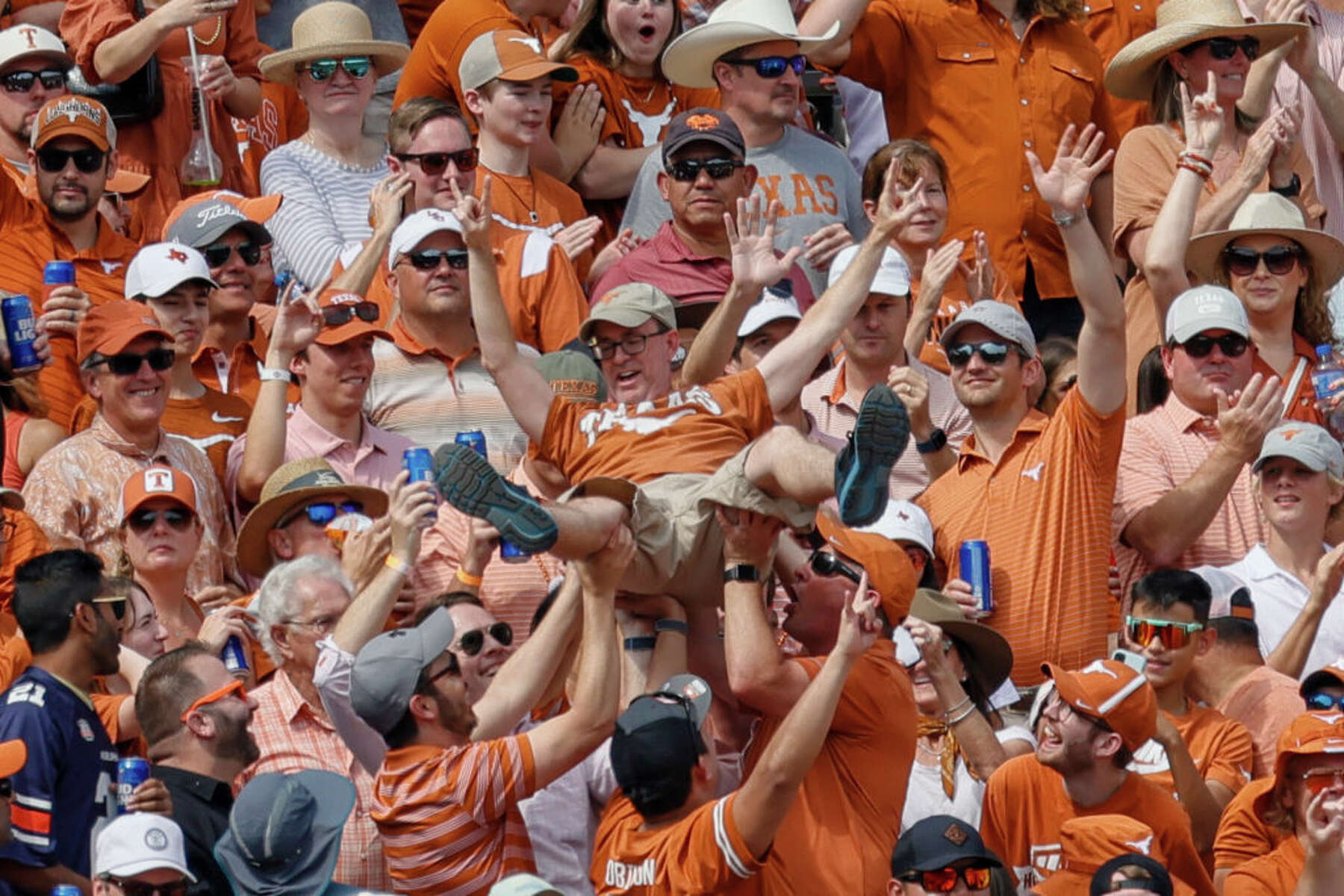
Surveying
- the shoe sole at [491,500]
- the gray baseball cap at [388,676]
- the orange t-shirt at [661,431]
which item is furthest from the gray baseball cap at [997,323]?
the gray baseball cap at [388,676]

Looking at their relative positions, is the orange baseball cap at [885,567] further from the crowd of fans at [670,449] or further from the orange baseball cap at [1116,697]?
the orange baseball cap at [1116,697]

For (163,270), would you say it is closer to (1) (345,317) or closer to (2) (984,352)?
(1) (345,317)

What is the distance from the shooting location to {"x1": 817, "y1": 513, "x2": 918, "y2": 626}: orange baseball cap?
8969 millimetres

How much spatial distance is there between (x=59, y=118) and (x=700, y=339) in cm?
261

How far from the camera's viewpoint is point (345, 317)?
10.9m

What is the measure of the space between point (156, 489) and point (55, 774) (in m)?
1.70

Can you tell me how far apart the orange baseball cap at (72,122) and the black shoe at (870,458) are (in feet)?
13.1

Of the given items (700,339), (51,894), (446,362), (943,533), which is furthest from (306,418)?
(51,894)

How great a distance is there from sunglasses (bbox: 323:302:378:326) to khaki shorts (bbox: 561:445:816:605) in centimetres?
180

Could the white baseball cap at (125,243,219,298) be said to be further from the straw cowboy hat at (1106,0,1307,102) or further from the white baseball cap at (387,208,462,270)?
the straw cowboy hat at (1106,0,1307,102)

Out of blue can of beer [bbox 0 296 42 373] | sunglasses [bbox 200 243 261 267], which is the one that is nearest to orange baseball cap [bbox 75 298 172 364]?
blue can of beer [bbox 0 296 42 373]

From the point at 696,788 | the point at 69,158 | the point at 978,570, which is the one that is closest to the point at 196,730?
the point at 696,788

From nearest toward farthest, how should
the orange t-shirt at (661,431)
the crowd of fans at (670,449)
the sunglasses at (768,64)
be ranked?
the crowd of fans at (670,449), the orange t-shirt at (661,431), the sunglasses at (768,64)

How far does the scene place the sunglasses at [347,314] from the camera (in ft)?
35.7
